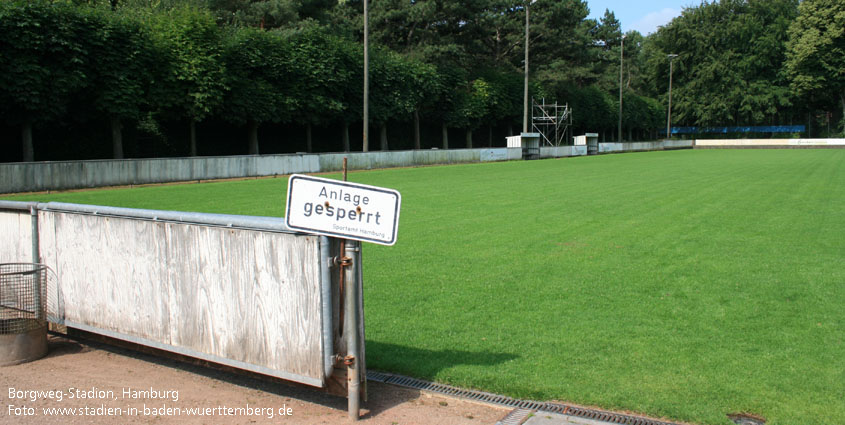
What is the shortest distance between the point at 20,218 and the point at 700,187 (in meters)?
21.6

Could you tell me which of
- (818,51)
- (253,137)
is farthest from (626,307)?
(818,51)

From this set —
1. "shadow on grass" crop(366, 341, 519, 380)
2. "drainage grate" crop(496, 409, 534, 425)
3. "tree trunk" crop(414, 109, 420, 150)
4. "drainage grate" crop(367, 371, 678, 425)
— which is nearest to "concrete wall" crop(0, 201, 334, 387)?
"drainage grate" crop(367, 371, 678, 425)

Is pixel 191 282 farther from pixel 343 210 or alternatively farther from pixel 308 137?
pixel 308 137

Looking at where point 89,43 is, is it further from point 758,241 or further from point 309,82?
point 758,241

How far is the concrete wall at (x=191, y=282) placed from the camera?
4.83m

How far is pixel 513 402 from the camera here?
4.93m

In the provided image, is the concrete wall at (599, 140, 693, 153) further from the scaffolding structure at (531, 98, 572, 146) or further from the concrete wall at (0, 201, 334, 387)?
the concrete wall at (0, 201, 334, 387)

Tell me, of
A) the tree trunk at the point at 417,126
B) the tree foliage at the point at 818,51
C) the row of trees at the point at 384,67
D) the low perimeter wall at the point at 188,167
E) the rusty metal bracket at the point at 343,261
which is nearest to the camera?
the rusty metal bracket at the point at 343,261

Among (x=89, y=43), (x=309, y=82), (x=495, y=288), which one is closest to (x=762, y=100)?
(x=309, y=82)

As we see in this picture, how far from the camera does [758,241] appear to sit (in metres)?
11.7

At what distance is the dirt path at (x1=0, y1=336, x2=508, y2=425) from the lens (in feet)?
15.5

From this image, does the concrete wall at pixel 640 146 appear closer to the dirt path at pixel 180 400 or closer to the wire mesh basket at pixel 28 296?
the wire mesh basket at pixel 28 296

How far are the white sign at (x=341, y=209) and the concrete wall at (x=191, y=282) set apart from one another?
19 centimetres

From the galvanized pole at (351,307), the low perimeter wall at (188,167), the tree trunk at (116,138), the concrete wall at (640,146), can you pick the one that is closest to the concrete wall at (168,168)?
the low perimeter wall at (188,167)
